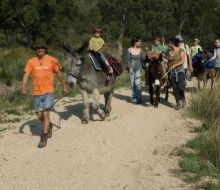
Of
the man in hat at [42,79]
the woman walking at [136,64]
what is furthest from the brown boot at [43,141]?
the woman walking at [136,64]

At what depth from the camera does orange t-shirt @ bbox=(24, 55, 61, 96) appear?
1091cm

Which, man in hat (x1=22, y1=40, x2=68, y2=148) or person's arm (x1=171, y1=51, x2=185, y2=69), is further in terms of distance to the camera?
person's arm (x1=171, y1=51, x2=185, y2=69)

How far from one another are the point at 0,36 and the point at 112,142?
2197 cm

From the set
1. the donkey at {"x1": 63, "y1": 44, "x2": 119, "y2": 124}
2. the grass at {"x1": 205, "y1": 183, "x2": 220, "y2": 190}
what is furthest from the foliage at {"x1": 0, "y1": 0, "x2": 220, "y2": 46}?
the grass at {"x1": 205, "y1": 183, "x2": 220, "y2": 190}

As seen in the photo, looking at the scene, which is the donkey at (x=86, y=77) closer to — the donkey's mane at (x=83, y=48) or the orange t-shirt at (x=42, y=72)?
the donkey's mane at (x=83, y=48)

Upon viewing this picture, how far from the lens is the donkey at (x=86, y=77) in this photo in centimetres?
1254

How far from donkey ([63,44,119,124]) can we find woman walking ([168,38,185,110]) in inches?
88.8

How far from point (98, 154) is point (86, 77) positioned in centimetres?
300

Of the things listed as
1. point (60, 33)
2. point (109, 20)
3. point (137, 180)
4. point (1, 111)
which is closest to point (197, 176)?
point (137, 180)

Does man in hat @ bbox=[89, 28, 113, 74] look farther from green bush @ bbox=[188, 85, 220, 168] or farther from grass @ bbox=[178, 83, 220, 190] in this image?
grass @ bbox=[178, 83, 220, 190]

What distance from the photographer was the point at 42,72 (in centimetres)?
1091

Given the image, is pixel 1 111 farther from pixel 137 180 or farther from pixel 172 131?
pixel 137 180

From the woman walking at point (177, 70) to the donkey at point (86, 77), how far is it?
2255 mm

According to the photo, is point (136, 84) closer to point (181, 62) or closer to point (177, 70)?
point (177, 70)
